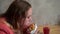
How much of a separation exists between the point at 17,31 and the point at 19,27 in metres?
0.04

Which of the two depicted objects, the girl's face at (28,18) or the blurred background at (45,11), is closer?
the girl's face at (28,18)

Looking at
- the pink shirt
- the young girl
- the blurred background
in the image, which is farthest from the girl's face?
the blurred background

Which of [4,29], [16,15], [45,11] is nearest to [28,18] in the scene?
[16,15]

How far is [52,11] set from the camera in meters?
1.94

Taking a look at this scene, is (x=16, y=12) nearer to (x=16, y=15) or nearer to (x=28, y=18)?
(x=16, y=15)

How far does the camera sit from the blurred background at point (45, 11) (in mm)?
1882

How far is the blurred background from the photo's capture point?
188 cm

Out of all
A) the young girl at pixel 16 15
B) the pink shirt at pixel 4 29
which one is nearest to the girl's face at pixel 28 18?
the young girl at pixel 16 15

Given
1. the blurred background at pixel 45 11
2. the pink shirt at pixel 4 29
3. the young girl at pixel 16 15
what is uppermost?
the blurred background at pixel 45 11

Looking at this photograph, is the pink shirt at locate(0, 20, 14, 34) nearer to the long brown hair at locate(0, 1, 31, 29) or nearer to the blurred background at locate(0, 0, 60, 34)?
the long brown hair at locate(0, 1, 31, 29)

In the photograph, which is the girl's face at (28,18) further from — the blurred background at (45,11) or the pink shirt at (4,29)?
the blurred background at (45,11)

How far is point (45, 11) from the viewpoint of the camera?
193 cm

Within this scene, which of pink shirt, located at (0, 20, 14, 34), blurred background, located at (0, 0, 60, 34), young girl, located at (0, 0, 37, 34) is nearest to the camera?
pink shirt, located at (0, 20, 14, 34)

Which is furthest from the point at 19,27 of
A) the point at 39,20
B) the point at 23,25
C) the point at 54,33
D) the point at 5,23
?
the point at 39,20
